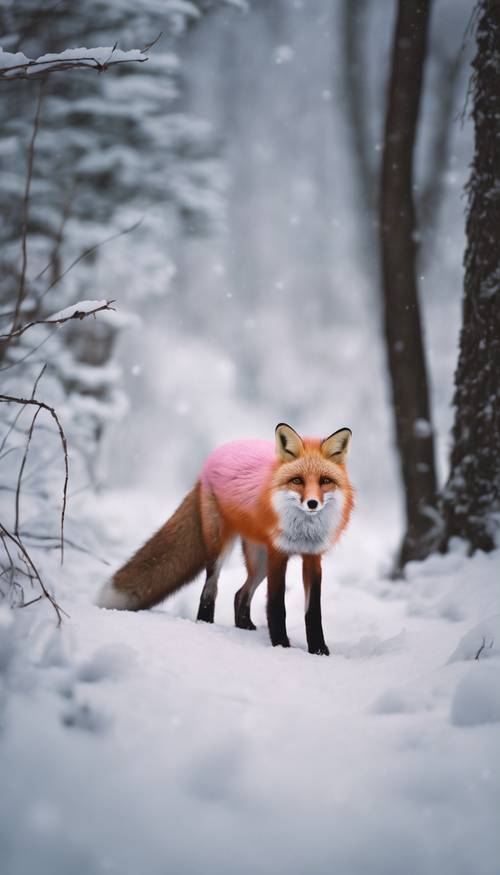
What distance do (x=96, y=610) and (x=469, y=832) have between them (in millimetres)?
1620

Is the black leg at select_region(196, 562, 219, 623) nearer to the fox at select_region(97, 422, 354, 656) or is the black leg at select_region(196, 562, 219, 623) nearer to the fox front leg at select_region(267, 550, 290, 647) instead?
the fox at select_region(97, 422, 354, 656)

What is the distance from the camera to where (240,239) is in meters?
13.2

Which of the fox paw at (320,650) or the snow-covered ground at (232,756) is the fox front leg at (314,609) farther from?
the snow-covered ground at (232,756)

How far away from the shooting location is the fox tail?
2854mm

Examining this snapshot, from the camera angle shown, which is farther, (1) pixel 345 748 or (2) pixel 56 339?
(2) pixel 56 339

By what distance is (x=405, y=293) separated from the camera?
16.6 feet

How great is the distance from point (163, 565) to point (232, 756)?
4.99ft

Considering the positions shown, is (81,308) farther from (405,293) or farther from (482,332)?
(405,293)

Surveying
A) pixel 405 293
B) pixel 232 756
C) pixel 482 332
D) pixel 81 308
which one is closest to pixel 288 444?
pixel 81 308

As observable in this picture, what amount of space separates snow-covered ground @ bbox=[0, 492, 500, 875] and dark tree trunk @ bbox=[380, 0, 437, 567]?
2.75 m

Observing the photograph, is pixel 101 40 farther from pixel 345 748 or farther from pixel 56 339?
pixel 345 748

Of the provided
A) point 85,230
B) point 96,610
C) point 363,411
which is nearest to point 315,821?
point 96,610

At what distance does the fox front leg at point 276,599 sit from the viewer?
2.67m

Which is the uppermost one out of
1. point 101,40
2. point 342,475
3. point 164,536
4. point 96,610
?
point 101,40
